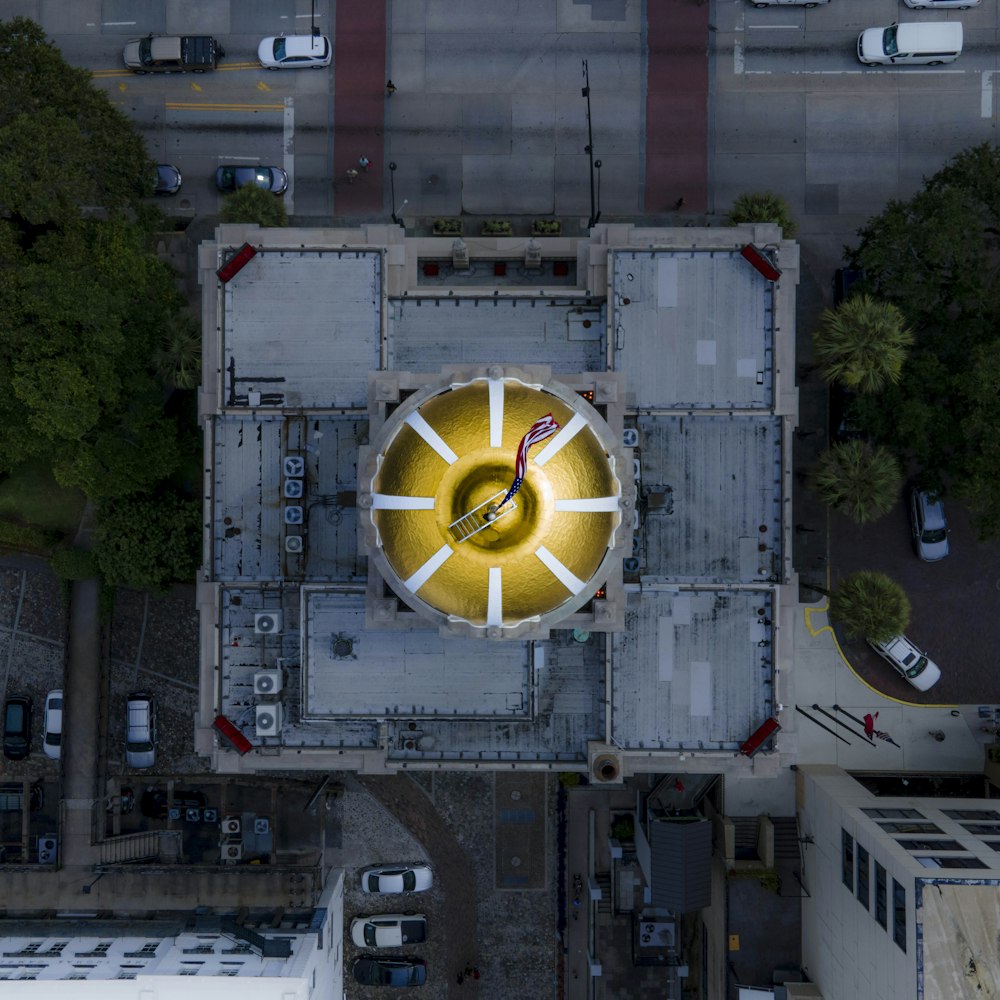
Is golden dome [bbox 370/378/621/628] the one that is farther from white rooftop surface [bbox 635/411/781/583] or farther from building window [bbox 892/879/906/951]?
building window [bbox 892/879/906/951]

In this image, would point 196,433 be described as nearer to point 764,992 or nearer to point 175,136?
point 175,136

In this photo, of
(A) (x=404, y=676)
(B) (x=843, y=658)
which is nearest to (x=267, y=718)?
(A) (x=404, y=676)

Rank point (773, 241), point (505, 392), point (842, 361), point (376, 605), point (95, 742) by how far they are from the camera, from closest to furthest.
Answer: point (505, 392)
point (376, 605)
point (773, 241)
point (842, 361)
point (95, 742)

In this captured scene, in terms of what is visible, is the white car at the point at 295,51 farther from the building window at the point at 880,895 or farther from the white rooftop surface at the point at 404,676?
the building window at the point at 880,895

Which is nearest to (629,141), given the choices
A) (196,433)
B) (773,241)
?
(773,241)

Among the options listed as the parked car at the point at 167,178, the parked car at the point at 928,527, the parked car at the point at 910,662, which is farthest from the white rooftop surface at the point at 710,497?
the parked car at the point at 167,178

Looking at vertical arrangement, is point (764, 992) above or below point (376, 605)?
below

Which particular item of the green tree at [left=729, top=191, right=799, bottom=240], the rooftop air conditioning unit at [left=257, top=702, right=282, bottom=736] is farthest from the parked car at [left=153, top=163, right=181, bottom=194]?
the green tree at [left=729, top=191, right=799, bottom=240]
